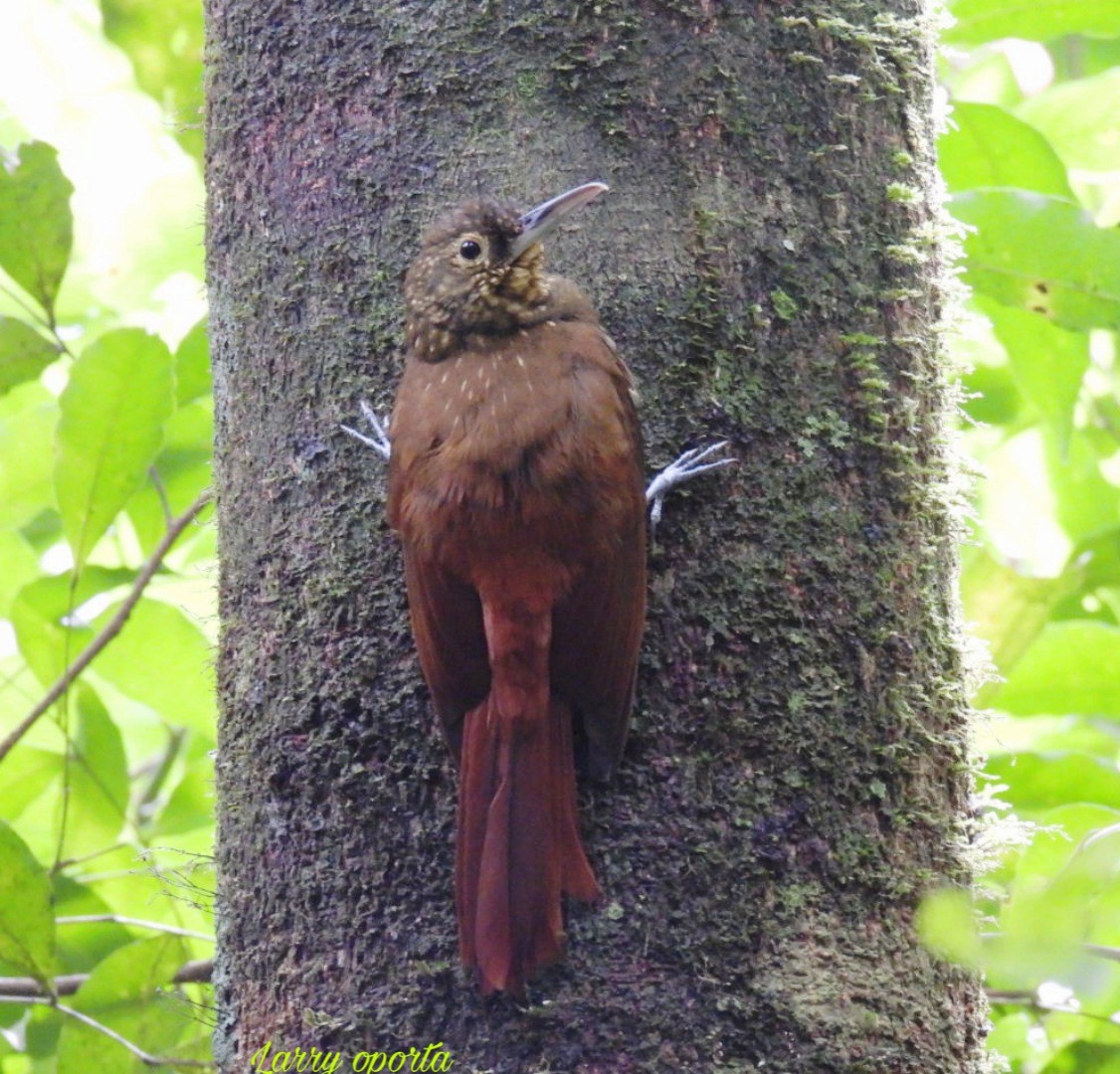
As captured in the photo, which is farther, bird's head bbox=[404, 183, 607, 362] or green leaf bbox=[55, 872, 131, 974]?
green leaf bbox=[55, 872, 131, 974]

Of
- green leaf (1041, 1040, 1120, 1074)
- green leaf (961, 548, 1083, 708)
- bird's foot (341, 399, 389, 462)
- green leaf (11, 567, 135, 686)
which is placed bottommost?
green leaf (1041, 1040, 1120, 1074)

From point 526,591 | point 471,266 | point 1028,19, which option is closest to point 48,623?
point 471,266

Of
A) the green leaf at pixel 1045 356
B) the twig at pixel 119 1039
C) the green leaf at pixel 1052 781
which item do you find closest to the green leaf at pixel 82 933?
the twig at pixel 119 1039

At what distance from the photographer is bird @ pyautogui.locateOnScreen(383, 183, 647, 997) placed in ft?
5.41

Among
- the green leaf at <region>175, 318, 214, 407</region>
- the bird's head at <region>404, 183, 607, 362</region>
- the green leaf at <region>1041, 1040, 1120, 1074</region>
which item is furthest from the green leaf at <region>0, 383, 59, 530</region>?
the green leaf at <region>1041, 1040, 1120, 1074</region>

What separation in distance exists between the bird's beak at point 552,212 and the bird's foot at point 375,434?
315mm

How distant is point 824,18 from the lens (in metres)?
2.02

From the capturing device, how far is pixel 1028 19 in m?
2.68

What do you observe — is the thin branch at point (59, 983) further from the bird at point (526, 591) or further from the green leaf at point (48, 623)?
the bird at point (526, 591)

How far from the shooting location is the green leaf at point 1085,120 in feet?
9.55

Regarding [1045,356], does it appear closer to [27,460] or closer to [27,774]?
[27,460]

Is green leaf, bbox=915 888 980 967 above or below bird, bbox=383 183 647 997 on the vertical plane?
above

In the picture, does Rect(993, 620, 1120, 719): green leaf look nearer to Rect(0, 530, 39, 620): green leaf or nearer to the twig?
the twig

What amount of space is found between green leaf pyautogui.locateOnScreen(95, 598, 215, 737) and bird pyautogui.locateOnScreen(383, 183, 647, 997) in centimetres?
111
